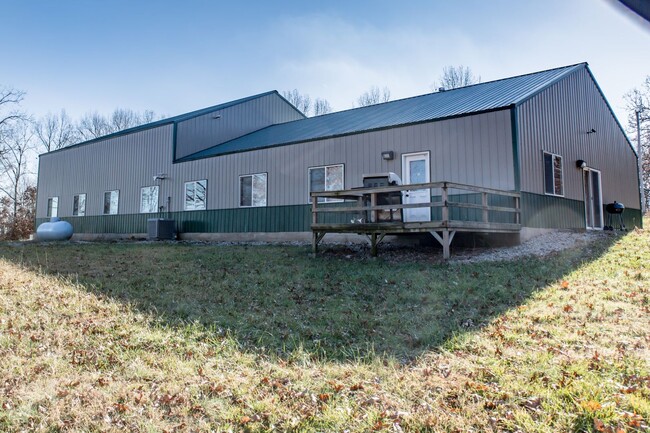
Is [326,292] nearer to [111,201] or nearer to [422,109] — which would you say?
[422,109]

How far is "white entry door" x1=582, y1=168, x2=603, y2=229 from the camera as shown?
1368 cm

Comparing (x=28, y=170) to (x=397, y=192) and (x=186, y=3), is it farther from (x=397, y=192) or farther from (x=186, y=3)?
(x=397, y=192)

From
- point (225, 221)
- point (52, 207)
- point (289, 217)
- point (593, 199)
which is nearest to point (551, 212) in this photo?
point (593, 199)

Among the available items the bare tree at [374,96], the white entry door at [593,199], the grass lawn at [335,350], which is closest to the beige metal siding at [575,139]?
the white entry door at [593,199]

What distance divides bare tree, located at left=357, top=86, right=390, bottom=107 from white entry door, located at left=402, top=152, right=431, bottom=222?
25229mm

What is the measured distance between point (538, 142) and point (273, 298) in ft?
27.8

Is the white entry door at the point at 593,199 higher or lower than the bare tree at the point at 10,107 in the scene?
lower

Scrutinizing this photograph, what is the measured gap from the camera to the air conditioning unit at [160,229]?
16.1 meters

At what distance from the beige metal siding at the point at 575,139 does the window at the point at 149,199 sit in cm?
1426

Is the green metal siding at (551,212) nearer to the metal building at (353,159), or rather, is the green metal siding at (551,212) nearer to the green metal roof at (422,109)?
the metal building at (353,159)

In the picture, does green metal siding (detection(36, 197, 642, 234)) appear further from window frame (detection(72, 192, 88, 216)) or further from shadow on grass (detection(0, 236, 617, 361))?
shadow on grass (detection(0, 236, 617, 361))

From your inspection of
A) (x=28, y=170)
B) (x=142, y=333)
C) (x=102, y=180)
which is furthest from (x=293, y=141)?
(x=28, y=170)

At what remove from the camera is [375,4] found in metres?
4.02

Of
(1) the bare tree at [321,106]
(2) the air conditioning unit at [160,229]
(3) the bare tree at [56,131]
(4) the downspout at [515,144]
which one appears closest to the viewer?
(4) the downspout at [515,144]
